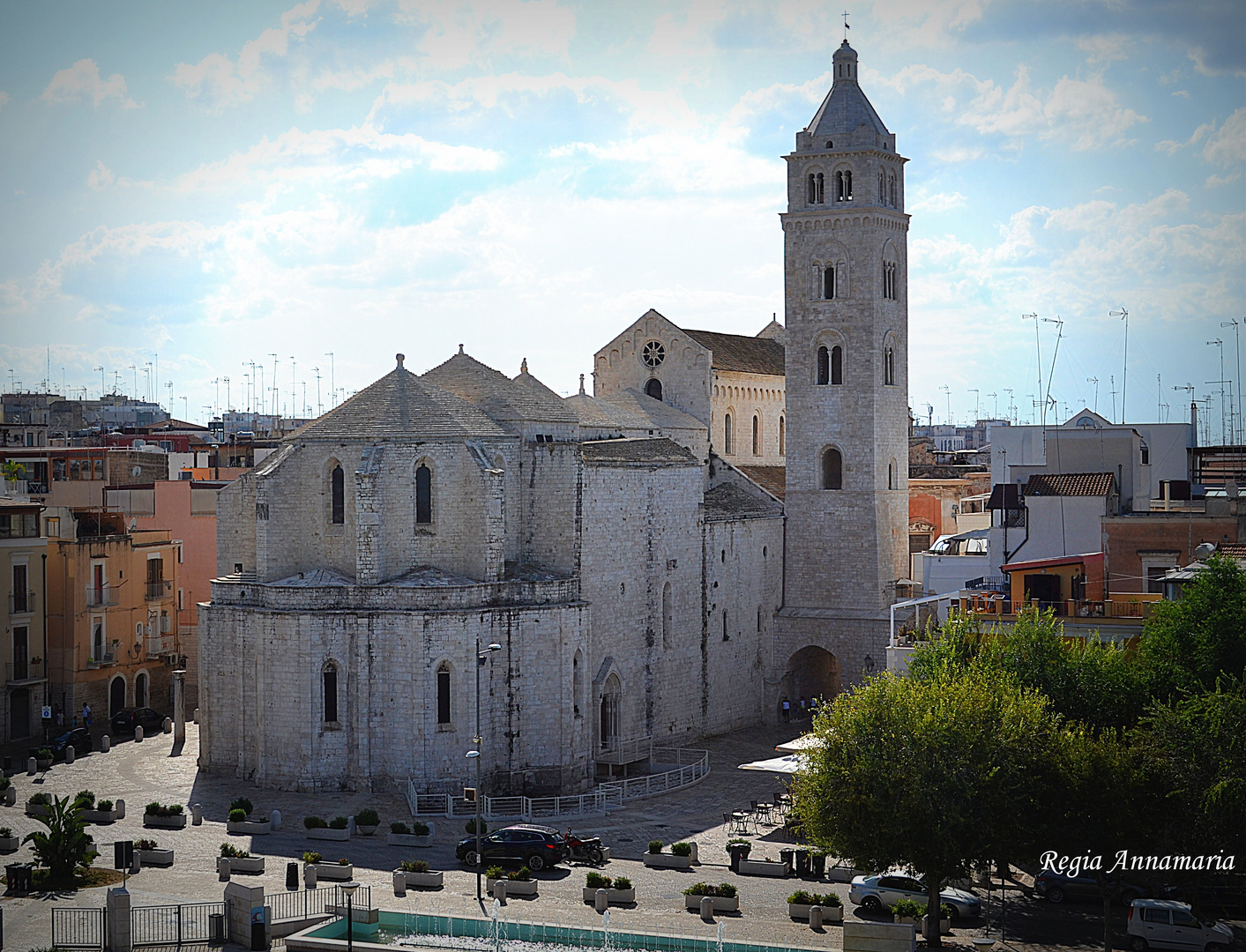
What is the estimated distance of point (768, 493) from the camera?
6003 cm

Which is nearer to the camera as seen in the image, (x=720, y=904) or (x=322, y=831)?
(x=720, y=904)

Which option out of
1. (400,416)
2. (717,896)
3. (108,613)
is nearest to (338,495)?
(400,416)

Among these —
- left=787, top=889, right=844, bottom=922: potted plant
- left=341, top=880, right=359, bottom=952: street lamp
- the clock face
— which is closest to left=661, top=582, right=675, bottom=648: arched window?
the clock face

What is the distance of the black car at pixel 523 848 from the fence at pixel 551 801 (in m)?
4.85

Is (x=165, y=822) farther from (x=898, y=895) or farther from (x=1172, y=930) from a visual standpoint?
(x=1172, y=930)

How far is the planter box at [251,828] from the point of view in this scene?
127 ft

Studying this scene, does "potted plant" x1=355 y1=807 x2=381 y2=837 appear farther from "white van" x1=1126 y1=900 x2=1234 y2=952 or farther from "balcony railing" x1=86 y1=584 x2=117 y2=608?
"balcony railing" x1=86 y1=584 x2=117 y2=608

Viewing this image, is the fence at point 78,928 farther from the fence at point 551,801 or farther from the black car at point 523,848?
the fence at point 551,801

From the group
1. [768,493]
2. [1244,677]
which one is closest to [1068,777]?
[1244,677]

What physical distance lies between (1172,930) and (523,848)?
47.9 feet

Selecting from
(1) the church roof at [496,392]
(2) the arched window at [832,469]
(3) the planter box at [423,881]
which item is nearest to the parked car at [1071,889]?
(3) the planter box at [423,881]

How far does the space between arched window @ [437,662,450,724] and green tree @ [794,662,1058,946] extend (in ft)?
45.1

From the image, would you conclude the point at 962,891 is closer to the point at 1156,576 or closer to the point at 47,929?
the point at 1156,576

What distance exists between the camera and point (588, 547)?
47.9 m
